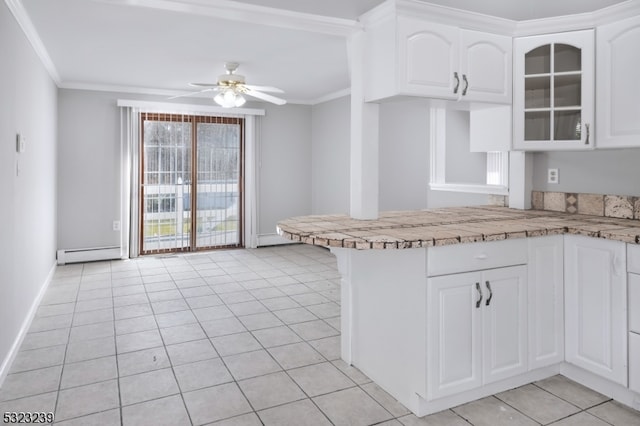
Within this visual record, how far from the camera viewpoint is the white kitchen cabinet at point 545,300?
2.40 meters

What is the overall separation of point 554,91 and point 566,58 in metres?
0.21

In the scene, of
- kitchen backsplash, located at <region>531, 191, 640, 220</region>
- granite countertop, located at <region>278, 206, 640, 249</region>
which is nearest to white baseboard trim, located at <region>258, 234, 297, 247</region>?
granite countertop, located at <region>278, 206, 640, 249</region>

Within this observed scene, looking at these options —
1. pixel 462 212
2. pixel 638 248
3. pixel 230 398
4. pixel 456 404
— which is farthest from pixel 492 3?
pixel 230 398

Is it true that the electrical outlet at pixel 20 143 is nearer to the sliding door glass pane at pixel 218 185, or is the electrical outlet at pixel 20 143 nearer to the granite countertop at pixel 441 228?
the granite countertop at pixel 441 228

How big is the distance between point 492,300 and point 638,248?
71 centimetres

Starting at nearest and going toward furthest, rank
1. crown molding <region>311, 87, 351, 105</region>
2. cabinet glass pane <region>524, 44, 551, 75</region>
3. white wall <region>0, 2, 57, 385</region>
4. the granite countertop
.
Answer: the granite countertop
white wall <region>0, 2, 57, 385</region>
cabinet glass pane <region>524, 44, 551, 75</region>
crown molding <region>311, 87, 351, 105</region>

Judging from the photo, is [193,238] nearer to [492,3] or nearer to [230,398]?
[230,398]

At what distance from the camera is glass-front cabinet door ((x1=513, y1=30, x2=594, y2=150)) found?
275 centimetres

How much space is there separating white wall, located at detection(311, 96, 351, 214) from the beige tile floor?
2.19 meters

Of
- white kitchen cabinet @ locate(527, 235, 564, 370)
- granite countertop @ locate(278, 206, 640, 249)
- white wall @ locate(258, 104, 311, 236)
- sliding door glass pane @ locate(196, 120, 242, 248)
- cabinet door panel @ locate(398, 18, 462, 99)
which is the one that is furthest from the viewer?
white wall @ locate(258, 104, 311, 236)

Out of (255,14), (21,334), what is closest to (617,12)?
(255,14)

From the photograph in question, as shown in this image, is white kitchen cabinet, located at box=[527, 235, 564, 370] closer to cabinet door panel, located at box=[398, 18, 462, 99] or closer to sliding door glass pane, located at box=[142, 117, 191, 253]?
cabinet door panel, located at box=[398, 18, 462, 99]

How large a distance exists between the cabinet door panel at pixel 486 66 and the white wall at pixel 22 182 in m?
2.78

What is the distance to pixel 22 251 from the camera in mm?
3338
